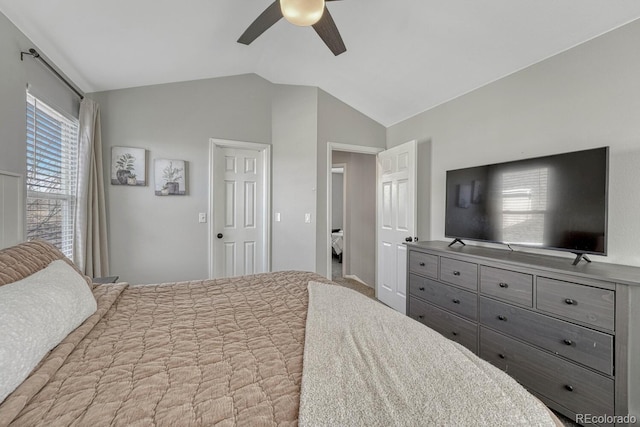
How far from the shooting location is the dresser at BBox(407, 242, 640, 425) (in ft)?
4.42

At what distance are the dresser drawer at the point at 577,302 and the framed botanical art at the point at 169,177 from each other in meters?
3.27

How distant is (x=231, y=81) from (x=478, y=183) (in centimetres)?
292

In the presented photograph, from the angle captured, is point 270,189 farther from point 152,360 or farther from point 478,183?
point 152,360

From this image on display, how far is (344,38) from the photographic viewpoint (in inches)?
97.3

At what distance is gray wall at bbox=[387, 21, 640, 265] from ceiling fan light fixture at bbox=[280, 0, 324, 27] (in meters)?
1.82

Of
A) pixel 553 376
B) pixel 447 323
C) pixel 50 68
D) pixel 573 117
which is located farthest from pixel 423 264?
pixel 50 68

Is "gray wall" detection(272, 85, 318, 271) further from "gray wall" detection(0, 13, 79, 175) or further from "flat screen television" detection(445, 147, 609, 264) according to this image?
"gray wall" detection(0, 13, 79, 175)

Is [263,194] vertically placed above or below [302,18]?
below

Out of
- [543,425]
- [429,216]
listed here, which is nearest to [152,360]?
[543,425]

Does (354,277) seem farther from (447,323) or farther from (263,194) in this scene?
(447,323)

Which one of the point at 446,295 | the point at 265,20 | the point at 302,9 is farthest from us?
the point at 446,295

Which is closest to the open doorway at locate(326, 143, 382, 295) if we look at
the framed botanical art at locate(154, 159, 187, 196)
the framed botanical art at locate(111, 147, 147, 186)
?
the framed botanical art at locate(154, 159, 187, 196)

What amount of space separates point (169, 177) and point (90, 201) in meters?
0.72

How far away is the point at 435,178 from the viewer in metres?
3.01
